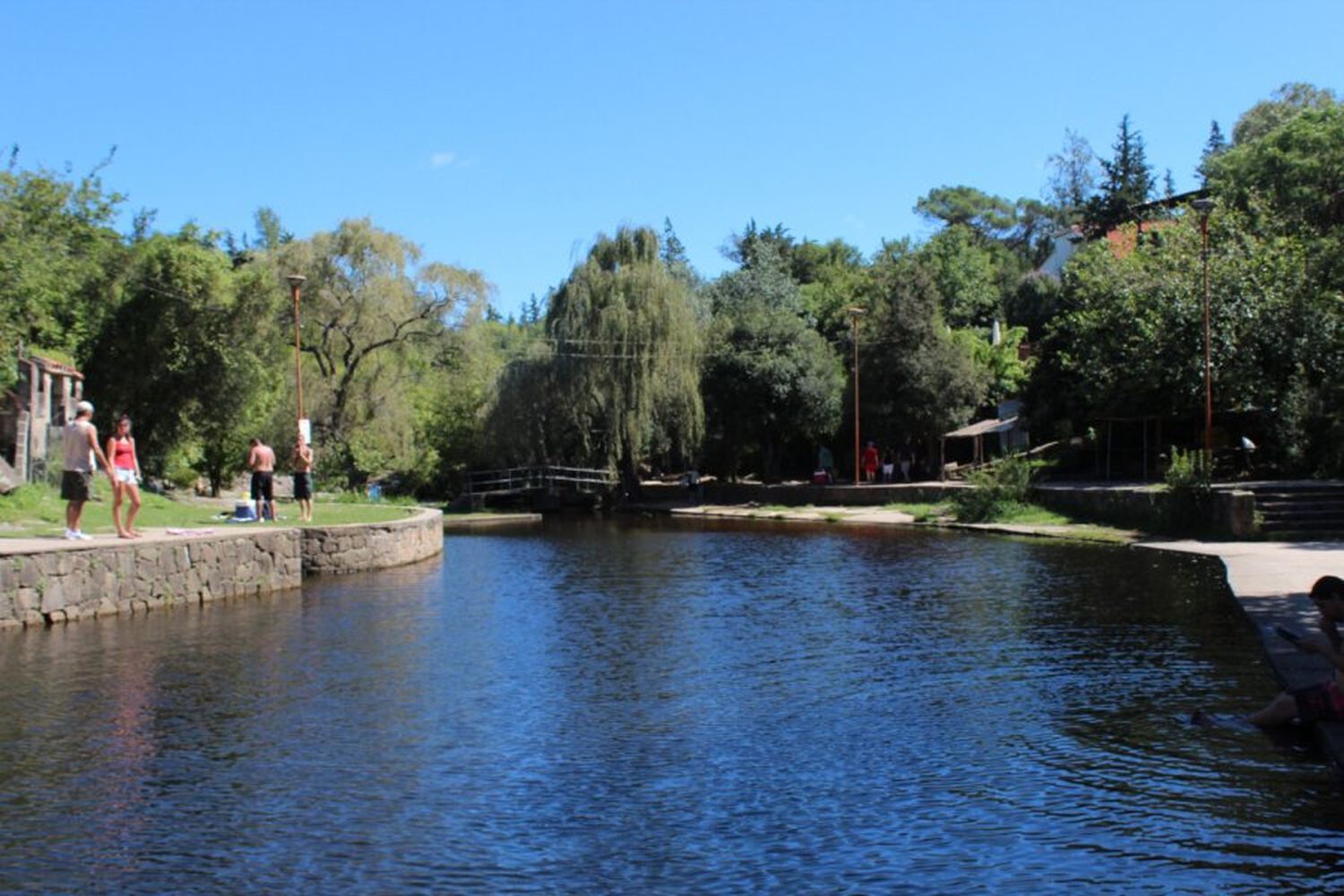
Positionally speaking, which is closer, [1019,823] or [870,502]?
[1019,823]

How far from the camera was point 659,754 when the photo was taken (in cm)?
809

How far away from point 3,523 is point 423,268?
1021 inches

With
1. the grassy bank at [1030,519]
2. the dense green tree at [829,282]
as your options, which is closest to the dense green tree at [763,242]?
the dense green tree at [829,282]

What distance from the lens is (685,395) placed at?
137 feet

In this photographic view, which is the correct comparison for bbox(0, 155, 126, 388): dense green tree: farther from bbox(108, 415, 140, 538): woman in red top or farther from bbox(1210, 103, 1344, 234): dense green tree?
bbox(1210, 103, 1344, 234): dense green tree

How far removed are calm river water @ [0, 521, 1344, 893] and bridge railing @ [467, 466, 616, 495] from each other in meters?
28.1

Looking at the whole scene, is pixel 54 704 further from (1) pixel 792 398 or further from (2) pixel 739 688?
(1) pixel 792 398

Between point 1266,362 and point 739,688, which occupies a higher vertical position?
point 1266,362

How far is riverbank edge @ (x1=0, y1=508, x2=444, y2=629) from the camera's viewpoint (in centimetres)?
1374

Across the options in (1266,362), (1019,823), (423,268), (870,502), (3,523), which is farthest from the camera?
(423,268)

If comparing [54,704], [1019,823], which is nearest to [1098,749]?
[1019,823]

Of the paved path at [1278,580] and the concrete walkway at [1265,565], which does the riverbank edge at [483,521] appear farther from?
the paved path at [1278,580]

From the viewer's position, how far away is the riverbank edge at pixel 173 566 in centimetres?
1374

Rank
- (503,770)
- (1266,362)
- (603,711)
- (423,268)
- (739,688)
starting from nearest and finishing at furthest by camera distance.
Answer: (503,770)
(603,711)
(739,688)
(1266,362)
(423,268)
